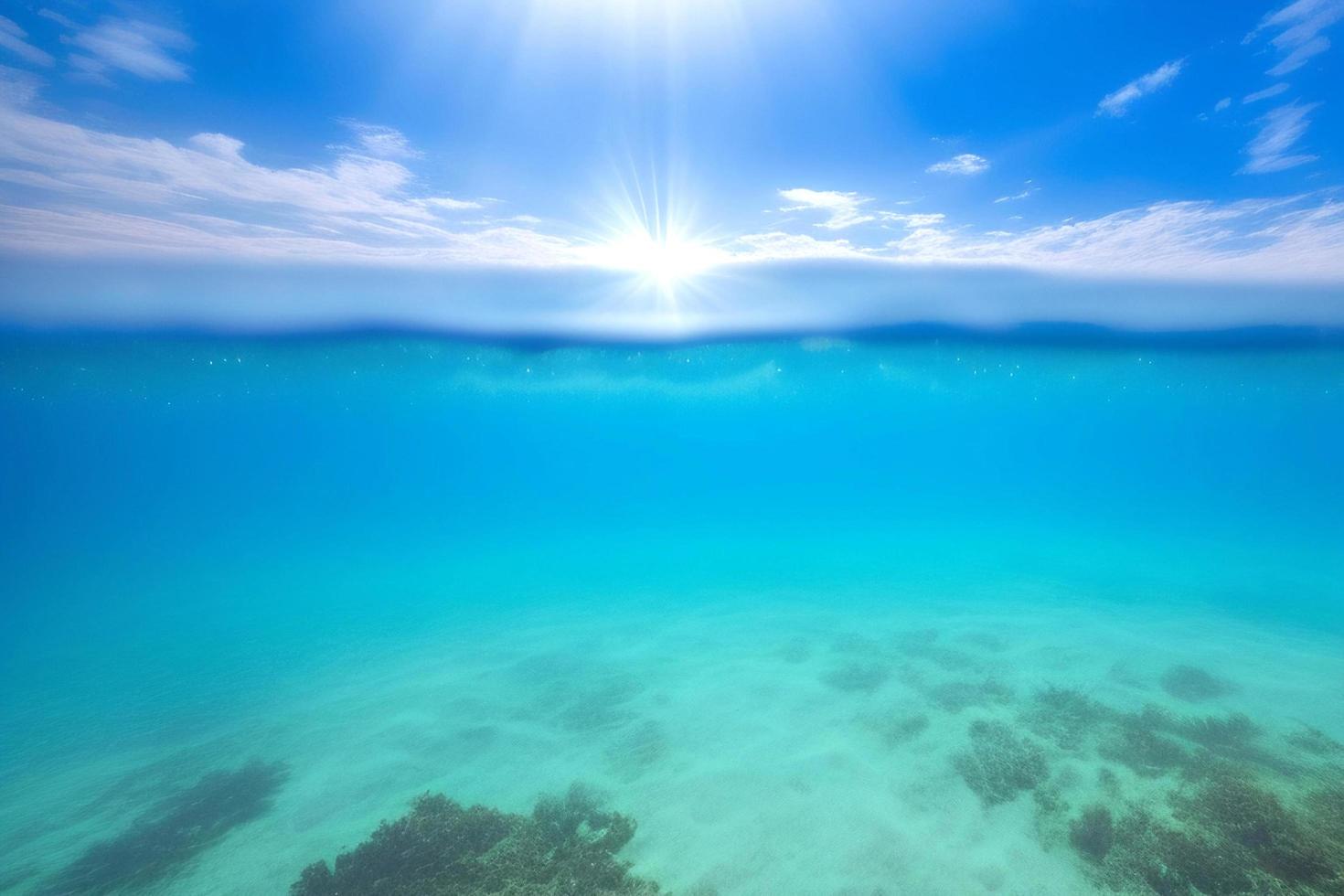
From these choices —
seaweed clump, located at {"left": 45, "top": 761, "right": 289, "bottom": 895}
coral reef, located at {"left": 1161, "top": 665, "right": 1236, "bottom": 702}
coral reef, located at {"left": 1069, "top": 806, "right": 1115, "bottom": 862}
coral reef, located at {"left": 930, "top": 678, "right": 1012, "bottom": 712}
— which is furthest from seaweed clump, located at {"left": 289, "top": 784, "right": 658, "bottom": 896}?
coral reef, located at {"left": 1161, "top": 665, "right": 1236, "bottom": 702}

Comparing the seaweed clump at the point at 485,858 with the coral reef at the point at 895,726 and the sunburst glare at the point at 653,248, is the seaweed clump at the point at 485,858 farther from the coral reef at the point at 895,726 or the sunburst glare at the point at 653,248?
the sunburst glare at the point at 653,248

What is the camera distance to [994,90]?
6.11 m

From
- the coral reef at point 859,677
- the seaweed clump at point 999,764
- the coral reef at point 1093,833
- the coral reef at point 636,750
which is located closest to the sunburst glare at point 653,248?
the coral reef at point 636,750

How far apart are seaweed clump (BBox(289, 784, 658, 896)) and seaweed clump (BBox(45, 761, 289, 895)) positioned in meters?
2.31

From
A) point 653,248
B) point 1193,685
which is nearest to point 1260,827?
point 1193,685

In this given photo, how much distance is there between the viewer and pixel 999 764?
6.86 meters

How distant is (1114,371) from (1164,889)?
40037 mm

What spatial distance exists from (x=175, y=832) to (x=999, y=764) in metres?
10.9

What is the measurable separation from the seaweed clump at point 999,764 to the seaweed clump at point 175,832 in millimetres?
9541

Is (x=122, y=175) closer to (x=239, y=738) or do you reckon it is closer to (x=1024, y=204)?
(x=239, y=738)

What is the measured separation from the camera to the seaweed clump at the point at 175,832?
600 cm

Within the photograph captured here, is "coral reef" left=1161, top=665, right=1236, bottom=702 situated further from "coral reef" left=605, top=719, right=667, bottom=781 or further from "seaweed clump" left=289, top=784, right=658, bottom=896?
"seaweed clump" left=289, top=784, right=658, bottom=896

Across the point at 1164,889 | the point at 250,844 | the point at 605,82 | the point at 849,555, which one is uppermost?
the point at 605,82

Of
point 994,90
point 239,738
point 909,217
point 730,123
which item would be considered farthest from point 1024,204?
point 239,738
